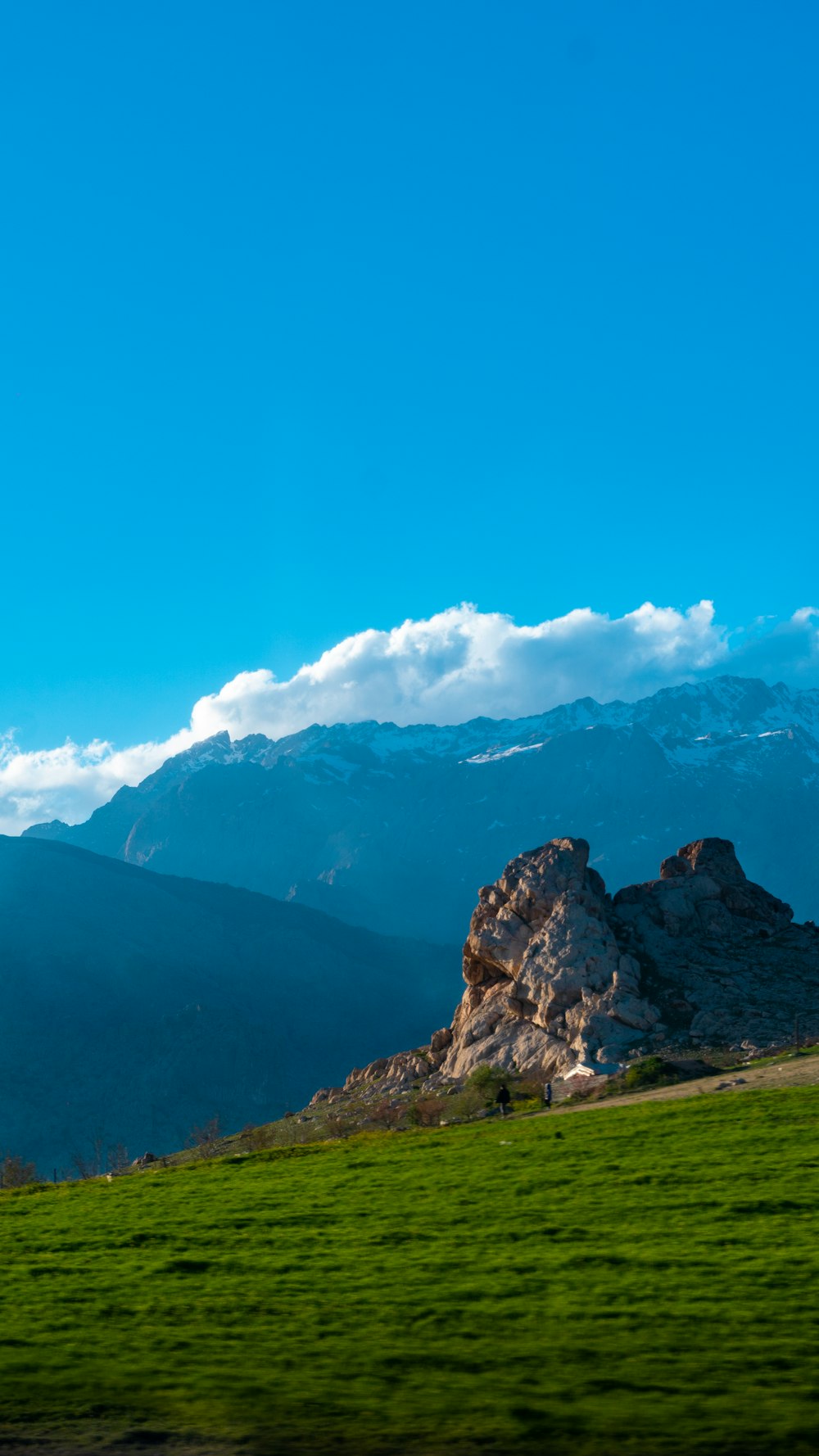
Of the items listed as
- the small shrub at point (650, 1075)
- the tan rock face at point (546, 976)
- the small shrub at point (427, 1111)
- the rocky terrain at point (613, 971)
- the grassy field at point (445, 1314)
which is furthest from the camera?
the tan rock face at point (546, 976)

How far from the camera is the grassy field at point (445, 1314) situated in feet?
52.5

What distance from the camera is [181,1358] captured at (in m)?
19.1

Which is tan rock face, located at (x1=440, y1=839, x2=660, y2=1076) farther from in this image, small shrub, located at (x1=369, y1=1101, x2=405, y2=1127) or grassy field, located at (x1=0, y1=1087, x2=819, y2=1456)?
grassy field, located at (x1=0, y1=1087, x2=819, y2=1456)

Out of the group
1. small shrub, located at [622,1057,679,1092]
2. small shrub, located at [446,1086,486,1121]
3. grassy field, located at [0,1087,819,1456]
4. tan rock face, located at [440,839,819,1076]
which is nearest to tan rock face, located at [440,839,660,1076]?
tan rock face, located at [440,839,819,1076]

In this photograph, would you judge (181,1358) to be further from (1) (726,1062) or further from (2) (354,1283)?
(1) (726,1062)

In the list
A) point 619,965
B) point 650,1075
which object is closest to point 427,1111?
point 650,1075

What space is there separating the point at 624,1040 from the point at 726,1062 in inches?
728

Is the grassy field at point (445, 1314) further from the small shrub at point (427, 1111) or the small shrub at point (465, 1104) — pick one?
the small shrub at point (427, 1111)

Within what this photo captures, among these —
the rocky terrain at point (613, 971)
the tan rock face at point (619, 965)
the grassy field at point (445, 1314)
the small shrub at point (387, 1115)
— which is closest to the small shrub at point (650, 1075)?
the tan rock face at point (619, 965)

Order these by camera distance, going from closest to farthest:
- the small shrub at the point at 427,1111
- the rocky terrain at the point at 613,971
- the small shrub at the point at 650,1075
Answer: the small shrub at the point at 650,1075
the small shrub at the point at 427,1111
the rocky terrain at the point at 613,971

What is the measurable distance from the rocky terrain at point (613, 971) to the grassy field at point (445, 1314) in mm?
50280

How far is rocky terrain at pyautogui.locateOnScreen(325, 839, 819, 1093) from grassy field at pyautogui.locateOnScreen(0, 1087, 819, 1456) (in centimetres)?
5028

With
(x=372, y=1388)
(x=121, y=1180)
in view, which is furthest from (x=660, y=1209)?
(x=121, y=1180)

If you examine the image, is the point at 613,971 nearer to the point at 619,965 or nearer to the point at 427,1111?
the point at 619,965
